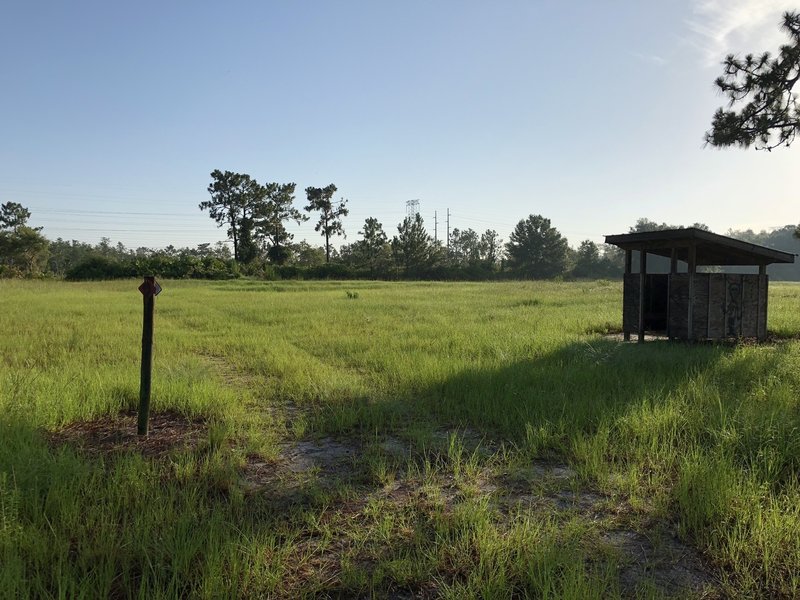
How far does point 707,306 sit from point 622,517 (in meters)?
7.85

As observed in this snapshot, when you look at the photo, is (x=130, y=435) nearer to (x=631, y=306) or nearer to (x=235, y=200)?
(x=631, y=306)

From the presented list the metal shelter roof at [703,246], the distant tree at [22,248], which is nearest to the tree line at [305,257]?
the distant tree at [22,248]

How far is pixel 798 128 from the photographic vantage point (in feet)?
35.2

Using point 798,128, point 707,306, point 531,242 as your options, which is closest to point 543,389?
point 707,306

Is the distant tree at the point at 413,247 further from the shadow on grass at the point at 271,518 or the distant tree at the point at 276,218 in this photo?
the shadow on grass at the point at 271,518

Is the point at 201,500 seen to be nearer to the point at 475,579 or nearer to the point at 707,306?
the point at 475,579

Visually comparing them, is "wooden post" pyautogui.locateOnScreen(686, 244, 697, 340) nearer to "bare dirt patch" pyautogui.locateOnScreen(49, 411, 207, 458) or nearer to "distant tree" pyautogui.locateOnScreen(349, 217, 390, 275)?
"bare dirt patch" pyautogui.locateOnScreen(49, 411, 207, 458)

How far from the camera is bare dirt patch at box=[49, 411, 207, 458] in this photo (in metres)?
4.03

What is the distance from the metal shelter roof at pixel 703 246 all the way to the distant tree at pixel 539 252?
64.6m

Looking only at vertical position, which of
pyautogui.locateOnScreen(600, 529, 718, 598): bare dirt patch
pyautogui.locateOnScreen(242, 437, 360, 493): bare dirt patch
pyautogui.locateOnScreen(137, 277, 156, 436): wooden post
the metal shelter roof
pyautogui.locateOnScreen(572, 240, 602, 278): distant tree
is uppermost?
pyautogui.locateOnScreen(572, 240, 602, 278): distant tree

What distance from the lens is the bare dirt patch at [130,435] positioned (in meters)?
4.03

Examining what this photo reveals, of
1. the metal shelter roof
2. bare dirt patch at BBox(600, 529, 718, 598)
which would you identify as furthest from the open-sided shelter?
bare dirt patch at BBox(600, 529, 718, 598)

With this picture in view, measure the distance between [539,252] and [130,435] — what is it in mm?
75548

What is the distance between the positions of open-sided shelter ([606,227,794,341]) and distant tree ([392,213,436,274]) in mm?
54558
